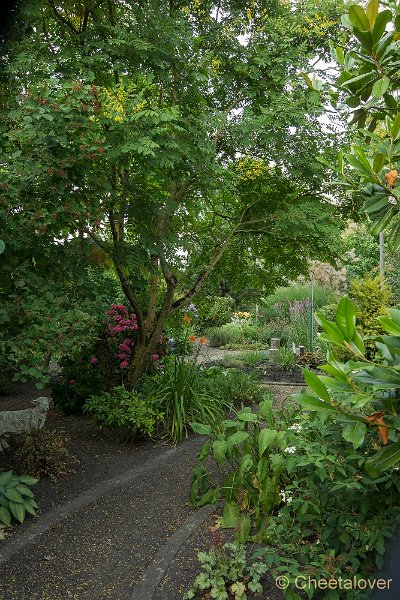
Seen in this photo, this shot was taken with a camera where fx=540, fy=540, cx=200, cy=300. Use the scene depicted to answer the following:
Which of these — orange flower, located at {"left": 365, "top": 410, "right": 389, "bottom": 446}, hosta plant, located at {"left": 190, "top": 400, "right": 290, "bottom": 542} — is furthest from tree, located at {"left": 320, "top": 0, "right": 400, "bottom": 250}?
hosta plant, located at {"left": 190, "top": 400, "right": 290, "bottom": 542}

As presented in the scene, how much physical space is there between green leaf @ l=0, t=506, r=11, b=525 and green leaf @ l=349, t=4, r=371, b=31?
3007 mm

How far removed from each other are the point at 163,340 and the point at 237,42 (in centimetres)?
326

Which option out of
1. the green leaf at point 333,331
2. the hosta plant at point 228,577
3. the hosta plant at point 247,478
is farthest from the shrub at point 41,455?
the green leaf at point 333,331

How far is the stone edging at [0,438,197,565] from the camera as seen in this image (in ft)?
9.68

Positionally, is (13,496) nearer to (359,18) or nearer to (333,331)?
(333,331)

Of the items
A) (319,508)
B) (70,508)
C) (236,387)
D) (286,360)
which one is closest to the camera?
(319,508)

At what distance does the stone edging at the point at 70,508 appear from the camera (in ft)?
9.68

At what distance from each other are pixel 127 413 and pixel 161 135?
91.9 inches

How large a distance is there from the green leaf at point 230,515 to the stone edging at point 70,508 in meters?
0.94

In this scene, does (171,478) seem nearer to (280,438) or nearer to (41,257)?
(280,438)

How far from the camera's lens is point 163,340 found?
6.25 m

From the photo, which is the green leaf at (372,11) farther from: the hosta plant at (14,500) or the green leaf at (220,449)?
the hosta plant at (14,500)

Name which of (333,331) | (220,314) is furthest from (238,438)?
(220,314)

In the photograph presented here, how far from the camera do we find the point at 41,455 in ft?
12.8
